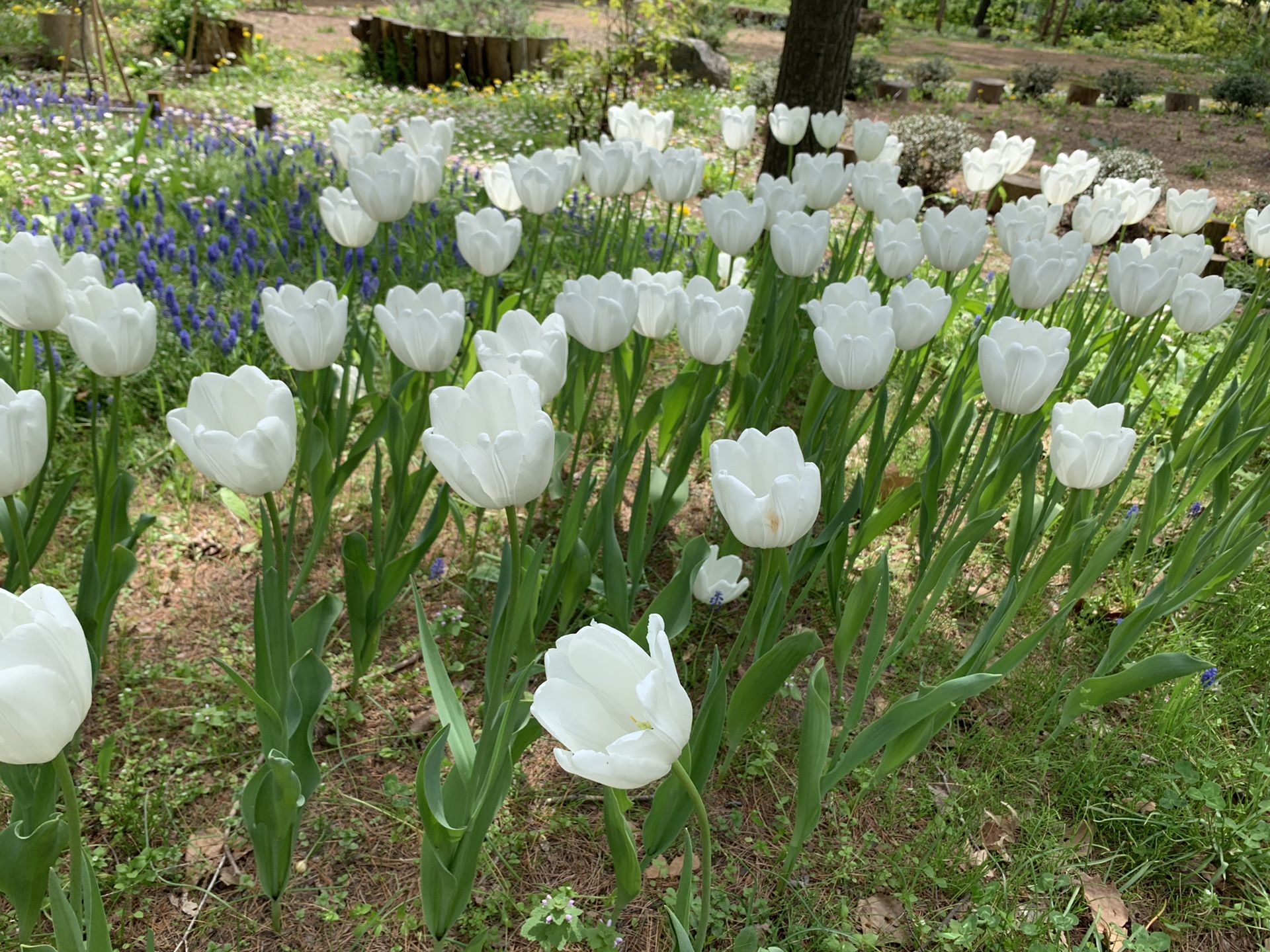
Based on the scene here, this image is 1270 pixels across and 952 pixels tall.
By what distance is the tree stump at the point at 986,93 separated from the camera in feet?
33.7

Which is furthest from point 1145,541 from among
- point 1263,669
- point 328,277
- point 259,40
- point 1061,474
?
point 259,40

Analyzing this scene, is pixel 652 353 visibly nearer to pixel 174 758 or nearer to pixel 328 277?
pixel 328 277

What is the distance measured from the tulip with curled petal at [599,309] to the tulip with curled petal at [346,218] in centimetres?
73

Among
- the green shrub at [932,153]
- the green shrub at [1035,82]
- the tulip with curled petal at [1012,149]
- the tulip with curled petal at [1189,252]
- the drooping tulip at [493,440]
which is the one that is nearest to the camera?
the drooping tulip at [493,440]

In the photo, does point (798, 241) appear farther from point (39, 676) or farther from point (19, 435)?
point (39, 676)

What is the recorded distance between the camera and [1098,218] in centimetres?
262

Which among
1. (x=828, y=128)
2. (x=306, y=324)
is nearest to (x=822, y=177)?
(x=828, y=128)

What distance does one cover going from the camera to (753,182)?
6355 millimetres

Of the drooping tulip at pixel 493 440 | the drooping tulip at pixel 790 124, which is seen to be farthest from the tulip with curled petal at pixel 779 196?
the drooping tulip at pixel 493 440

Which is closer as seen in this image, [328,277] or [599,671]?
[599,671]

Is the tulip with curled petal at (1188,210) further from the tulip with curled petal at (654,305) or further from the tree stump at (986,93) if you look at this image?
the tree stump at (986,93)

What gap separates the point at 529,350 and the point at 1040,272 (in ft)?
4.05

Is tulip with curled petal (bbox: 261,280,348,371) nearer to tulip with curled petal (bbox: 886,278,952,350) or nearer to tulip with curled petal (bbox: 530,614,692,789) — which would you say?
tulip with curled petal (bbox: 530,614,692,789)

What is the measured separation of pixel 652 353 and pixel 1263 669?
2.17 metres
